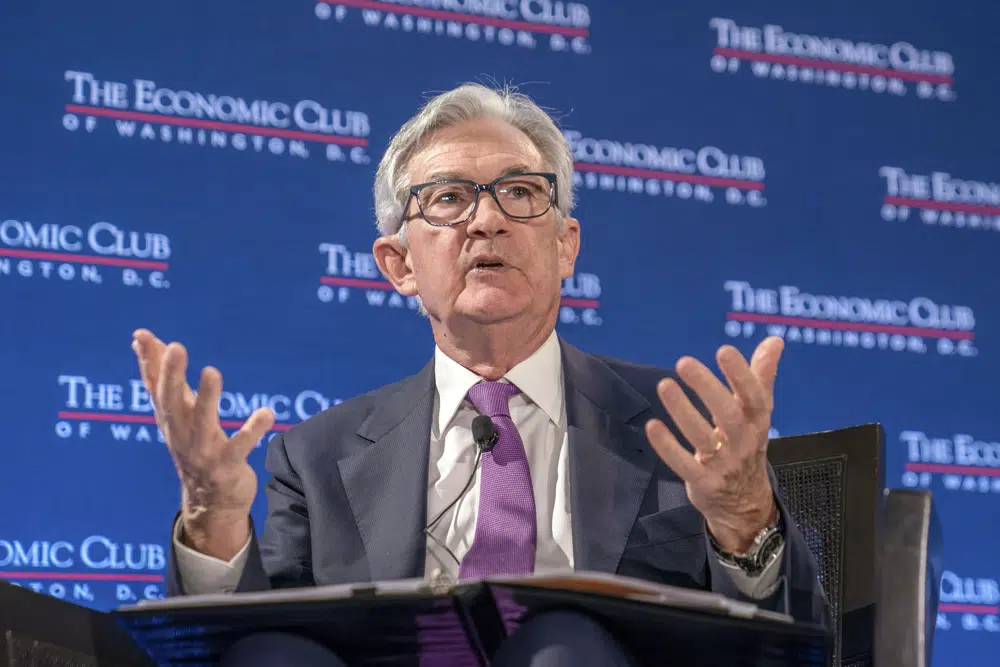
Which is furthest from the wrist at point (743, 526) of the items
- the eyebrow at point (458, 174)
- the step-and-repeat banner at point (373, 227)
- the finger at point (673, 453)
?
the step-and-repeat banner at point (373, 227)

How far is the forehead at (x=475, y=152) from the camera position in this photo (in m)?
2.35

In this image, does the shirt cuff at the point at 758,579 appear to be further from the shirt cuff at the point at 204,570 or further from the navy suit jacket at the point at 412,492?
the shirt cuff at the point at 204,570

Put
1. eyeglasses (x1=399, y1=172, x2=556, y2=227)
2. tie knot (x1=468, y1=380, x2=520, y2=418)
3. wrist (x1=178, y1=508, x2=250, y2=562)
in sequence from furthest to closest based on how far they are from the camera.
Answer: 1. eyeglasses (x1=399, y1=172, x2=556, y2=227)
2. tie knot (x1=468, y1=380, x2=520, y2=418)
3. wrist (x1=178, y1=508, x2=250, y2=562)

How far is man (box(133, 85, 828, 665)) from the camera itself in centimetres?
160

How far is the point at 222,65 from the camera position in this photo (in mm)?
3098

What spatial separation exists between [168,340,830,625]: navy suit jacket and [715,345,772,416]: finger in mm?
382

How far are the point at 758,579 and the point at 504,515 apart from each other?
0.48 metres

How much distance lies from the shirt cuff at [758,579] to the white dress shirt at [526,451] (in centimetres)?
33

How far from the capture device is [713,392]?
1.53 metres

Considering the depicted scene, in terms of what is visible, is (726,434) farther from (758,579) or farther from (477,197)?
(477,197)

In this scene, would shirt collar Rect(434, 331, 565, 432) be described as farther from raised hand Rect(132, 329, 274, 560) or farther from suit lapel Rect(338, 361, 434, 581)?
raised hand Rect(132, 329, 274, 560)

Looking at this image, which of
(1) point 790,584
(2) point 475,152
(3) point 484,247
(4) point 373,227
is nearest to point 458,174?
(2) point 475,152

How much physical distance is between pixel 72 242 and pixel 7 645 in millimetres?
1541

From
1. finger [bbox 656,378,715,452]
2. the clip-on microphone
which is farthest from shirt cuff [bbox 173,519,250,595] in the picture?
finger [bbox 656,378,715,452]
